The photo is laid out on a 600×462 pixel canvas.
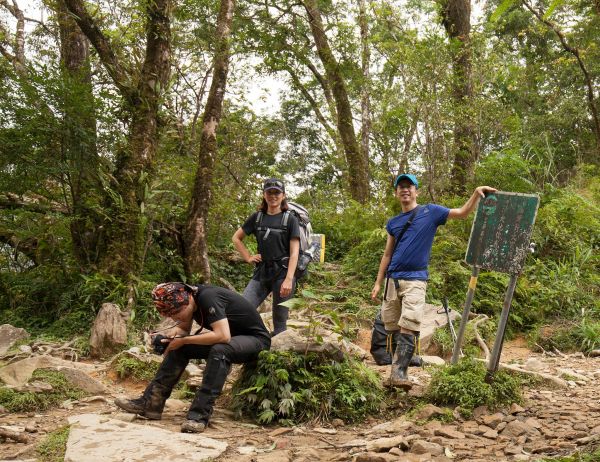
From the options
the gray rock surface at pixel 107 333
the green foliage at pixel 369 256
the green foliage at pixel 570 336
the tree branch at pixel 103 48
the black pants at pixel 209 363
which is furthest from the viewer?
the green foliage at pixel 369 256

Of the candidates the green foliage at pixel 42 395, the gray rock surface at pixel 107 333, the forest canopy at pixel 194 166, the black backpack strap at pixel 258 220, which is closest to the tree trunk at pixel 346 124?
the forest canopy at pixel 194 166

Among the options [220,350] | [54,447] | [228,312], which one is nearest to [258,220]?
[228,312]

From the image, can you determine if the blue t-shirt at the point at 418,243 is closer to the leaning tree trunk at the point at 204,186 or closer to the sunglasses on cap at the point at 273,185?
the sunglasses on cap at the point at 273,185

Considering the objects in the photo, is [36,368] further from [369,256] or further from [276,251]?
[369,256]

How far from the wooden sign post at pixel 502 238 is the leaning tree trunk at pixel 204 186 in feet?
15.5

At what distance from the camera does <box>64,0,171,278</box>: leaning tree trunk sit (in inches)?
307

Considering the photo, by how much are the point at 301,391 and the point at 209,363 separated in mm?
727

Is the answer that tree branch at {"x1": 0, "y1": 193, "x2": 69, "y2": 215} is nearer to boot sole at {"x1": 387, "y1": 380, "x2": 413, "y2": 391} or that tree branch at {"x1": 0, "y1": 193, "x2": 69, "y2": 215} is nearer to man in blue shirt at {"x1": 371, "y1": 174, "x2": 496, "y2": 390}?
man in blue shirt at {"x1": 371, "y1": 174, "x2": 496, "y2": 390}

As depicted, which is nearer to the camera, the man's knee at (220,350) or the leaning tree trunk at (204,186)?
the man's knee at (220,350)

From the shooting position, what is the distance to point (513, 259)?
4.57 metres

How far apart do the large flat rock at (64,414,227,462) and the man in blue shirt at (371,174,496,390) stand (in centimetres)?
174

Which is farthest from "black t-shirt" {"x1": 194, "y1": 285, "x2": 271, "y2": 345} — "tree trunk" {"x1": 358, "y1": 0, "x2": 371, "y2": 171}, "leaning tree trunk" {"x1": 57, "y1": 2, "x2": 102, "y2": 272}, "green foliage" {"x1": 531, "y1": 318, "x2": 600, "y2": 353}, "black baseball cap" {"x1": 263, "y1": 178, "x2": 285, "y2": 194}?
"tree trunk" {"x1": 358, "y1": 0, "x2": 371, "y2": 171}

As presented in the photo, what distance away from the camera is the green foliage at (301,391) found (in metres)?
4.42

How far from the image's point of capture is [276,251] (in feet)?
18.1
